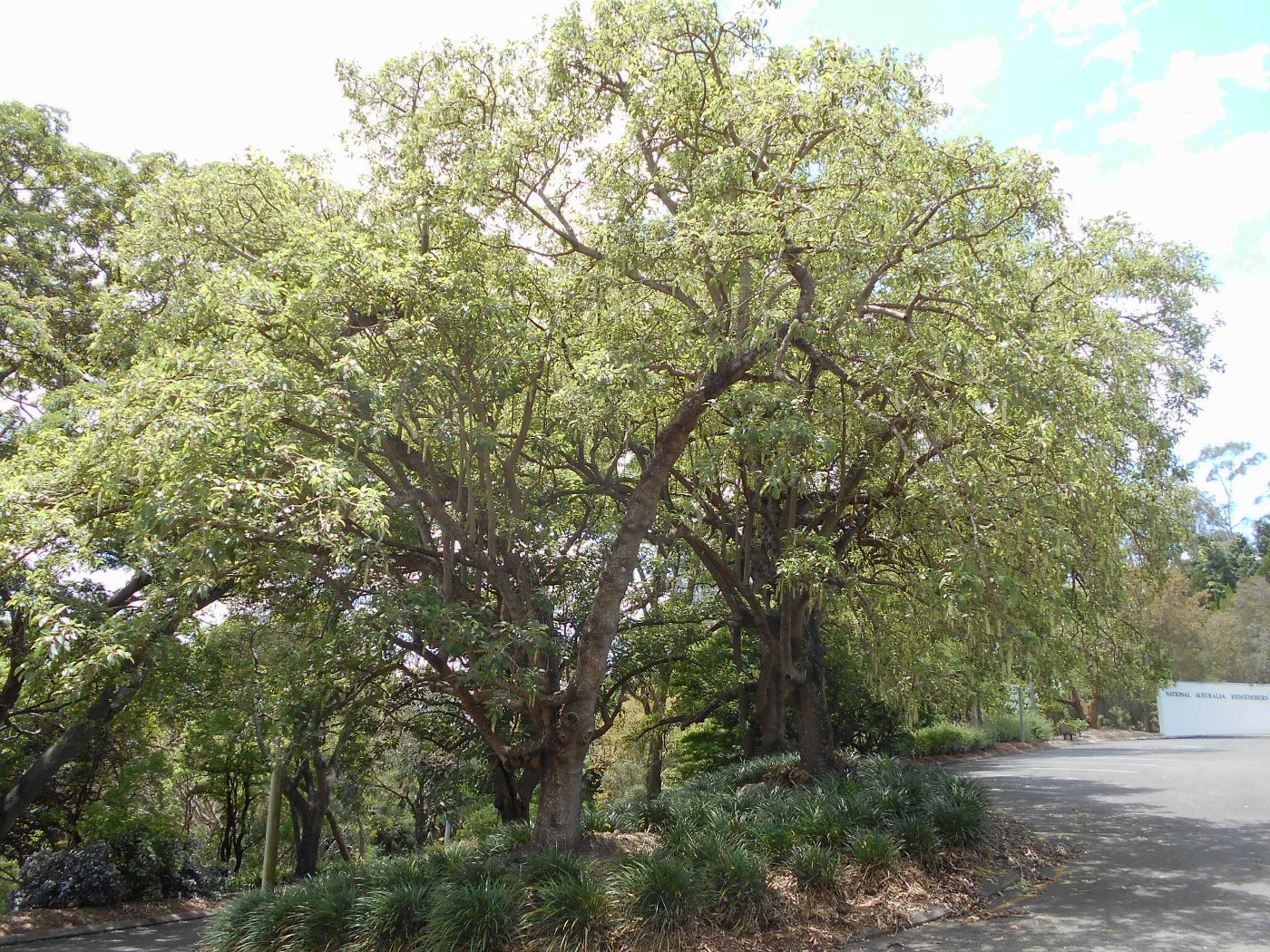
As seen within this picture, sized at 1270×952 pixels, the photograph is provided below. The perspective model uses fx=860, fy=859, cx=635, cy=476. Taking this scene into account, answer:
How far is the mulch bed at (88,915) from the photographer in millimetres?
12484

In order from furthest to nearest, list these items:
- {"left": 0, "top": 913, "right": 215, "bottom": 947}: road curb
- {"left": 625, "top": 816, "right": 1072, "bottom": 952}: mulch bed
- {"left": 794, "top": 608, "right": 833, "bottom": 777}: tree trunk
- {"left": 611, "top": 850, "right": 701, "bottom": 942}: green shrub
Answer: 1. {"left": 794, "top": 608, "right": 833, "bottom": 777}: tree trunk
2. {"left": 0, "top": 913, "right": 215, "bottom": 947}: road curb
3. {"left": 625, "top": 816, "right": 1072, "bottom": 952}: mulch bed
4. {"left": 611, "top": 850, "right": 701, "bottom": 942}: green shrub

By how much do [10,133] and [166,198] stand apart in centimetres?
598

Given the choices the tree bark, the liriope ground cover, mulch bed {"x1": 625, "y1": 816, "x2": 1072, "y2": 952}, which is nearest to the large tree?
the tree bark

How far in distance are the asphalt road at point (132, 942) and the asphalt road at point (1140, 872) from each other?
9.49m

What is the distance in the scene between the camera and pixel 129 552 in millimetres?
8453

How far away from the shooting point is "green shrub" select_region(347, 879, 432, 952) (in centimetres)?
750

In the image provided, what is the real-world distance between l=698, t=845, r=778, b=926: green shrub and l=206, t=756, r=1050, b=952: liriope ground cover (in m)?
0.01

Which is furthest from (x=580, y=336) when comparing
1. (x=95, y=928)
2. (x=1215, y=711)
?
→ (x=1215, y=711)

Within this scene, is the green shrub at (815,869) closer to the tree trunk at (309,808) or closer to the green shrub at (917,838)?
the green shrub at (917,838)

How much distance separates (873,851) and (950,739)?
20381 mm

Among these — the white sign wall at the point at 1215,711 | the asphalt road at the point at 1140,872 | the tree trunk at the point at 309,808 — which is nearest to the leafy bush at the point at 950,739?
the asphalt road at the point at 1140,872

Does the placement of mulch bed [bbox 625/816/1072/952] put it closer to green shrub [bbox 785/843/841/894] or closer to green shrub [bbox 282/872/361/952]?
green shrub [bbox 785/843/841/894]

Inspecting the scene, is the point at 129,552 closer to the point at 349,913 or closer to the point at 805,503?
the point at 349,913

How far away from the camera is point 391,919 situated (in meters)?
7.57
